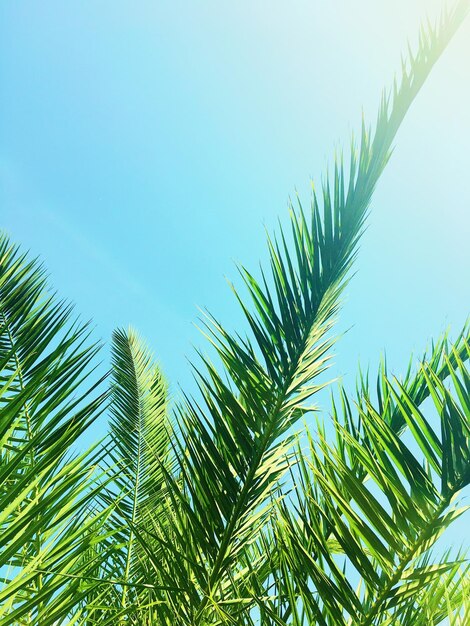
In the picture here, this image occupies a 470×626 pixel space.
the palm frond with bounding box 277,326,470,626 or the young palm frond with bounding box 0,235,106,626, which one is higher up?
the young palm frond with bounding box 0,235,106,626

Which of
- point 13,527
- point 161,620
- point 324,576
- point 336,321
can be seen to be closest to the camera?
point 13,527

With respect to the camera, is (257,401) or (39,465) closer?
(39,465)

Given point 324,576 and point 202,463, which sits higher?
point 202,463

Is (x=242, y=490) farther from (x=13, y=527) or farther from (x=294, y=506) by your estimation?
(x=13, y=527)

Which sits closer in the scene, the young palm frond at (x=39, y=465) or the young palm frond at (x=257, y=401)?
the young palm frond at (x=39, y=465)

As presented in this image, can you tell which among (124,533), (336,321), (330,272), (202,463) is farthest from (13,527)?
(124,533)

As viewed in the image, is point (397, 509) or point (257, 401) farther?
point (257, 401)

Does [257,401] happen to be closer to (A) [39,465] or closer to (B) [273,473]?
(B) [273,473]

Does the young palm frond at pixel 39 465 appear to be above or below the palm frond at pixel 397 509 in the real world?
above

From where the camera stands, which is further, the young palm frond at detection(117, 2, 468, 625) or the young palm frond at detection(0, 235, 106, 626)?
the young palm frond at detection(117, 2, 468, 625)

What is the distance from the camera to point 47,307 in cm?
129

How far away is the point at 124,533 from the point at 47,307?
1.64m

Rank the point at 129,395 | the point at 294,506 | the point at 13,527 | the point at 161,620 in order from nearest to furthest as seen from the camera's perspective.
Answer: the point at 13,527, the point at 294,506, the point at 161,620, the point at 129,395

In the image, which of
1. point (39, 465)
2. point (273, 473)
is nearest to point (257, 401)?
point (273, 473)
